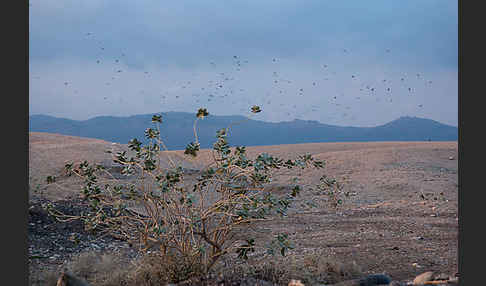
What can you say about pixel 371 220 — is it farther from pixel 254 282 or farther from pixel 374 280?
pixel 254 282

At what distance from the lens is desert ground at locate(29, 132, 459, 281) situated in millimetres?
6258

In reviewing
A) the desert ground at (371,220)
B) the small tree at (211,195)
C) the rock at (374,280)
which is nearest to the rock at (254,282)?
the small tree at (211,195)

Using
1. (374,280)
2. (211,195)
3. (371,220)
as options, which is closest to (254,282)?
(211,195)

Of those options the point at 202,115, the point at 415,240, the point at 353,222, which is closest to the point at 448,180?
the point at 353,222

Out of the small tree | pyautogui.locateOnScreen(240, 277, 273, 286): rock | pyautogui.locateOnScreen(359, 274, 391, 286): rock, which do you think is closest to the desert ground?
pyautogui.locateOnScreen(359, 274, 391, 286): rock

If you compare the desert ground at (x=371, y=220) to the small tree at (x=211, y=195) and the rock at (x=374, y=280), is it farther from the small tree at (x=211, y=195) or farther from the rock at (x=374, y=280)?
the small tree at (x=211, y=195)

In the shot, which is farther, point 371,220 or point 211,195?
point 371,220

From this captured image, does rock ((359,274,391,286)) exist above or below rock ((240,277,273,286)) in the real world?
above

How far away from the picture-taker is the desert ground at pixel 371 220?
6258 millimetres

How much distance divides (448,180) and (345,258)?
14.1 meters

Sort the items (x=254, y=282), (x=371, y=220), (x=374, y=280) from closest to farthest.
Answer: (x=374, y=280), (x=254, y=282), (x=371, y=220)

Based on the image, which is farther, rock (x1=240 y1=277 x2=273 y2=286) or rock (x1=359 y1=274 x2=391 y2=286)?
rock (x1=240 y1=277 x2=273 y2=286)

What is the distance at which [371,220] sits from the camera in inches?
390

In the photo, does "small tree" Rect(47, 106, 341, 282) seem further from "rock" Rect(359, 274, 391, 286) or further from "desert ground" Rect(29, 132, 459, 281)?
"desert ground" Rect(29, 132, 459, 281)
